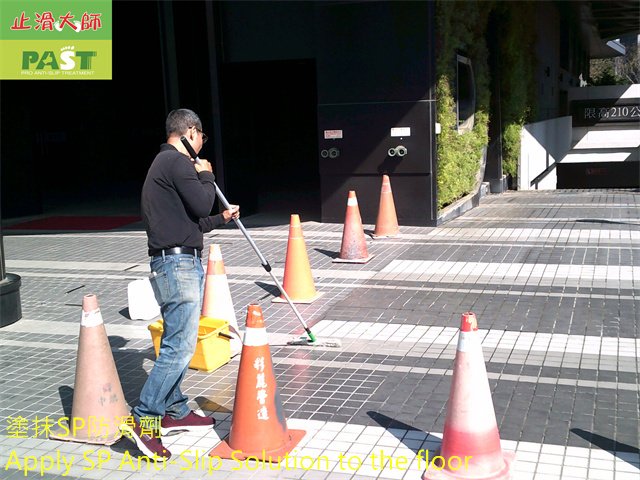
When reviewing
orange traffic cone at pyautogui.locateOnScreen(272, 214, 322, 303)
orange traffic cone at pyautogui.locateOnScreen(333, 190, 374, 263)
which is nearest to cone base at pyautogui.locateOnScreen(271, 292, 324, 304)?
orange traffic cone at pyautogui.locateOnScreen(272, 214, 322, 303)

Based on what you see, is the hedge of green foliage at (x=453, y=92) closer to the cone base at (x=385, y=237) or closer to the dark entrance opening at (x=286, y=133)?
the cone base at (x=385, y=237)

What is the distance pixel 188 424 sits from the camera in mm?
4598

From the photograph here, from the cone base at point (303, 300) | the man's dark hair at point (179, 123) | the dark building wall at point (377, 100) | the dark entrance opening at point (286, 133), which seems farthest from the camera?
the dark entrance opening at point (286, 133)

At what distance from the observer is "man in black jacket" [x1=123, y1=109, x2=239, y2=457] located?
426 cm

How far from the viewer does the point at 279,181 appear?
18.5 m

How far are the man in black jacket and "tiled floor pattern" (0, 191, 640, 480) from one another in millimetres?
346

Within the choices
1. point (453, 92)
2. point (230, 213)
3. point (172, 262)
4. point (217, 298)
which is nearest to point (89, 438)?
point (172, 262)

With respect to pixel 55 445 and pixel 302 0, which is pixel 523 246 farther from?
pixel 55 445

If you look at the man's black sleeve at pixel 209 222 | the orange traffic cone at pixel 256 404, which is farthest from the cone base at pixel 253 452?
the man's black sleeve at pixel 209 222

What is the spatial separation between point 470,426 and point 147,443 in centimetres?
194

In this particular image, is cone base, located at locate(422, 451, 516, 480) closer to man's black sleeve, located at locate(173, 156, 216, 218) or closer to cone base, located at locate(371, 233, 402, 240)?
man's black sleeve, located at locate(173, 156, 216, 218)

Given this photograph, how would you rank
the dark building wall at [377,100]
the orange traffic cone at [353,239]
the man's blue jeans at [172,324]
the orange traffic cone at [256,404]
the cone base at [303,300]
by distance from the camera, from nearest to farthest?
1. the orange traffic cone at [256,404]
2. the man's blue jeans at [172,324]
3. the cone base at [303,300]
4. the orange traffic cone at [353,239]
5. the dark building wall at [377,100]

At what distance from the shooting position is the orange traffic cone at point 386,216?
439 inches

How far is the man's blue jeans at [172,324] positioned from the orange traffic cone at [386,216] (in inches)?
276
